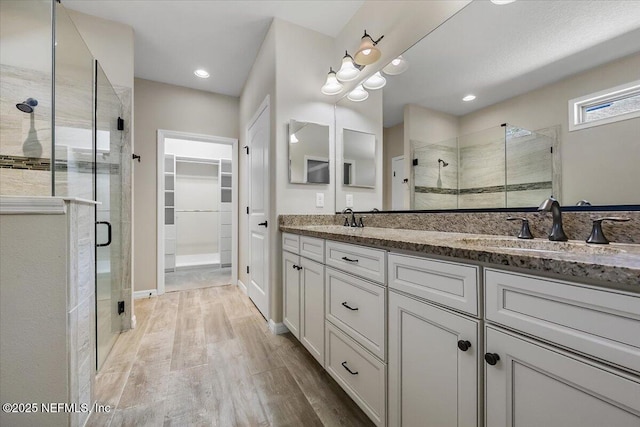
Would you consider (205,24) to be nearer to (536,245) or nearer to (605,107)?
(605,107)

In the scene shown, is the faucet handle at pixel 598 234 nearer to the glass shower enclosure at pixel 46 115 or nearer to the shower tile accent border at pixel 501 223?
the shower tile accent border at pixel 501 223

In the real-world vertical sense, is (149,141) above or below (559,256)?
above

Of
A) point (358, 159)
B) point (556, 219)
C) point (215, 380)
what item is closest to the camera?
point (556, 219)

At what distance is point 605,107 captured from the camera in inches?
35.6

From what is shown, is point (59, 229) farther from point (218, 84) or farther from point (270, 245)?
point (218, 84)

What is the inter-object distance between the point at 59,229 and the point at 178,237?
4085 millimetres

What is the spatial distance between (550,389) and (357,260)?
29.7 inches

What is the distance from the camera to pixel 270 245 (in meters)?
2.24

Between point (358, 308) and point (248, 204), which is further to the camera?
point (248, 204)

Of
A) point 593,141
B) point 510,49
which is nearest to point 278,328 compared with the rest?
point 593,141

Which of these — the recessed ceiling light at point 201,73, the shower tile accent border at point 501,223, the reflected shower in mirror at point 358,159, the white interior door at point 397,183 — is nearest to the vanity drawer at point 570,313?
the shower tile accent border at point 501,223

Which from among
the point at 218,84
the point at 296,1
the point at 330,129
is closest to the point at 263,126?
the point at 330,129

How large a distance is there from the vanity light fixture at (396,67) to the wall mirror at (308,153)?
2.32ft

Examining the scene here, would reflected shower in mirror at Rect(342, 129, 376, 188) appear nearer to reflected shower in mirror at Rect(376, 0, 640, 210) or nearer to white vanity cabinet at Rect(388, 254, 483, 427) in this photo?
reflected shower in mirror at Rect(376, 0, 640, 210)
